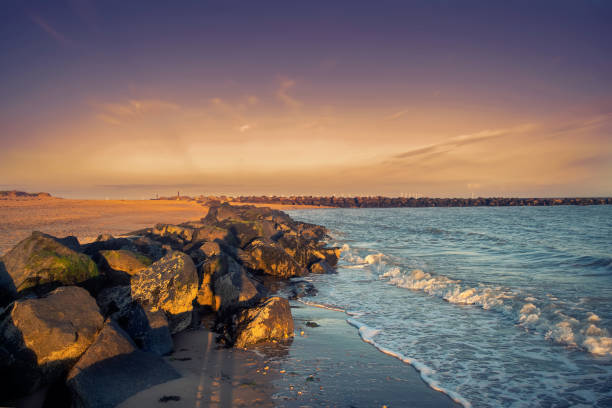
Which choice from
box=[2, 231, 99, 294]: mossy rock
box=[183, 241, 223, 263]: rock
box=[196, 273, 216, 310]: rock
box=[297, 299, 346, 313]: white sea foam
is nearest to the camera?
box=[2, 231, 99, 294]: mossy rock

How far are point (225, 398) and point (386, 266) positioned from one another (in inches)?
436

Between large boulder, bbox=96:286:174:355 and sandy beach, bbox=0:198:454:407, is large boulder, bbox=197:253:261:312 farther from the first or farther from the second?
large boulder, bbox=96:286:174:355

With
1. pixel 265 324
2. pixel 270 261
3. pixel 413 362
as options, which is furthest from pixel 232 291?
pixel 270 261

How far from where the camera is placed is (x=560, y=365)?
573cm

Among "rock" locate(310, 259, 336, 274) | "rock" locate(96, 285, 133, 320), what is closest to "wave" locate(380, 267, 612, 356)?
"rock" locate(310, 259, 336, 274)

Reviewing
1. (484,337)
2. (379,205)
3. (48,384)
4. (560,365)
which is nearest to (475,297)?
(484,337)

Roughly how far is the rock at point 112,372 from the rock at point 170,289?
1.63m

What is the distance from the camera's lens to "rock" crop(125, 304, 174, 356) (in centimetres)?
543

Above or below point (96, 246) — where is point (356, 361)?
below

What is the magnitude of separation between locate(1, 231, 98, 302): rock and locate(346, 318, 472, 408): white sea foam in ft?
17.8

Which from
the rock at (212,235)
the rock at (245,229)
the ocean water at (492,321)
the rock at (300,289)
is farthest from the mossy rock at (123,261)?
the rock at (245,229)

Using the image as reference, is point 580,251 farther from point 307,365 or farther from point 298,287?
point 307,365

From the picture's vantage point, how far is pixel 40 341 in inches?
172

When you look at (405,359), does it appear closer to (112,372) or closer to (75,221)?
(112,372)
